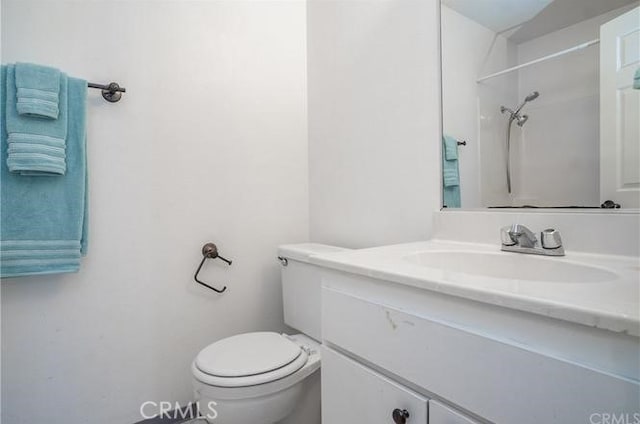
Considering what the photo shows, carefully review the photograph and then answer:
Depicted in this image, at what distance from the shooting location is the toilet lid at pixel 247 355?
993 millimetres

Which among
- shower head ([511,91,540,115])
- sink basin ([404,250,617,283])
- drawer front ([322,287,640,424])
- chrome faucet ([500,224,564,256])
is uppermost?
shower head ([511,91,540,115])

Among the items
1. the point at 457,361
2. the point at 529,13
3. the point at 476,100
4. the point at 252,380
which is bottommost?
the point at 252,380

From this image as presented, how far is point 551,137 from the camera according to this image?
0.87 m

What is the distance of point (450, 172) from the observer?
1084 mm

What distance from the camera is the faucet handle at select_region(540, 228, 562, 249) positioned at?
2.52 ft

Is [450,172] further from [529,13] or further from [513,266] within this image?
[529,13]

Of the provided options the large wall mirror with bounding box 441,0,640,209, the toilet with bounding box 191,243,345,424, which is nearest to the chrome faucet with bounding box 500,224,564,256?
the large wall mirror with bounding box 441,0,640,209

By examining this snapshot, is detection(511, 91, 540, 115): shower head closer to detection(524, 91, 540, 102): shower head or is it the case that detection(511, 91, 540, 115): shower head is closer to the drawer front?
detection(524, 91, 540, 102): shower head

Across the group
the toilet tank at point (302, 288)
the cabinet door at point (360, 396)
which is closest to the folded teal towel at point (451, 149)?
the toilet tank at point (302, 288)

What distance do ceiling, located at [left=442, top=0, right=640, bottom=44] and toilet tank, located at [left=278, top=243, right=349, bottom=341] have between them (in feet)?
3.25

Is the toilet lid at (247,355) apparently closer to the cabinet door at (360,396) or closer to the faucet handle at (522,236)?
the cabinet door at (360,396)

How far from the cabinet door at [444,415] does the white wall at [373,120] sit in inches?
25.6

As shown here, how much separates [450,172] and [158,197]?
1.16 m

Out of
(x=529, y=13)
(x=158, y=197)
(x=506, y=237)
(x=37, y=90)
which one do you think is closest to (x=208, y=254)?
(x=158, y=197)
